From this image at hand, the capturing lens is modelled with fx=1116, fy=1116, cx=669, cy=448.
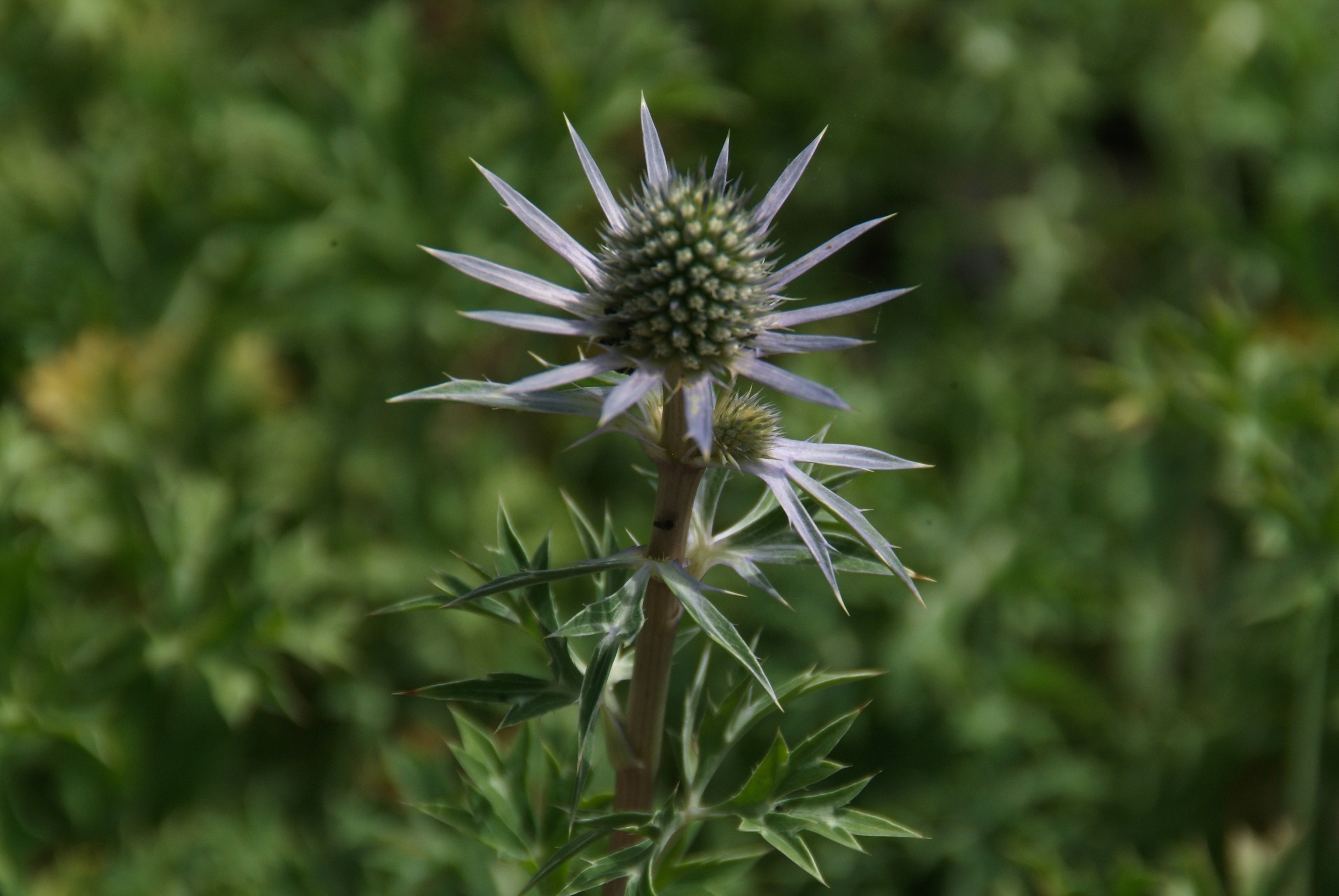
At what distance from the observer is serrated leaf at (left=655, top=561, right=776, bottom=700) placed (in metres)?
1.23

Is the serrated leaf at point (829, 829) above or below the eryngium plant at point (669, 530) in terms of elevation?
below

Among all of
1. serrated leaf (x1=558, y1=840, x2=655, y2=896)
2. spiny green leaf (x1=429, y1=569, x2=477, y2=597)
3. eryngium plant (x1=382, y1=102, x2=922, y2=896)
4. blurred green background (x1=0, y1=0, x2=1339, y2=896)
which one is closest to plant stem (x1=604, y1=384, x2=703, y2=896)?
eryngium plant (x1=382, y1=102, x2=922, y2=896)

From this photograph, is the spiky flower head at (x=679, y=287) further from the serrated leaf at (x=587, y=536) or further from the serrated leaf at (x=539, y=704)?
the serrated leaf at (x=539, y=704)

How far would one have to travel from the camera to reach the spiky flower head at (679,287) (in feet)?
4.00

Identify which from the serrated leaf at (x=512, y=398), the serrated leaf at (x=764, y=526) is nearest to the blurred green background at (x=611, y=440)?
the serrated leaf at (x=764, y=526)

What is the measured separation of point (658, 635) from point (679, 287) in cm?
44

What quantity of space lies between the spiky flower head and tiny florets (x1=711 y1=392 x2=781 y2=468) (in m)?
0.04

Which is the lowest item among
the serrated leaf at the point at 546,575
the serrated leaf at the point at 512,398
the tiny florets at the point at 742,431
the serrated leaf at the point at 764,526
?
the serrated leaf at the point at 764,526

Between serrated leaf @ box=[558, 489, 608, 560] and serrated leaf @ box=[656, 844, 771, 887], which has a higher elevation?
serrated leaf @ box=[558, 489, 608, 560]

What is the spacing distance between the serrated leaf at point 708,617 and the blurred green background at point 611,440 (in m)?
1.21

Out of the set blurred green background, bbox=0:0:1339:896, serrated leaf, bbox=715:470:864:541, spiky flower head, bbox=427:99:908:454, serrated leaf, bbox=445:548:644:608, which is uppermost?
spiky flower head, bbox=427:99:908:454

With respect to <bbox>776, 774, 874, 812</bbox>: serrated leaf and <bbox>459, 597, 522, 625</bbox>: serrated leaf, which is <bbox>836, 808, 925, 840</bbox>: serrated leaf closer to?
<bbox>776, 774, 874, 812</bbox>: serrated leaf

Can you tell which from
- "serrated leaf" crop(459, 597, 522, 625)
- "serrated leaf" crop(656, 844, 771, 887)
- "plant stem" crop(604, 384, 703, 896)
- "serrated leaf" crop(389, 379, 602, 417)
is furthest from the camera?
"serrated leaf" crop(656, 844, 771, 887)

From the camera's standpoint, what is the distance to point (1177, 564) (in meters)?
3.34
